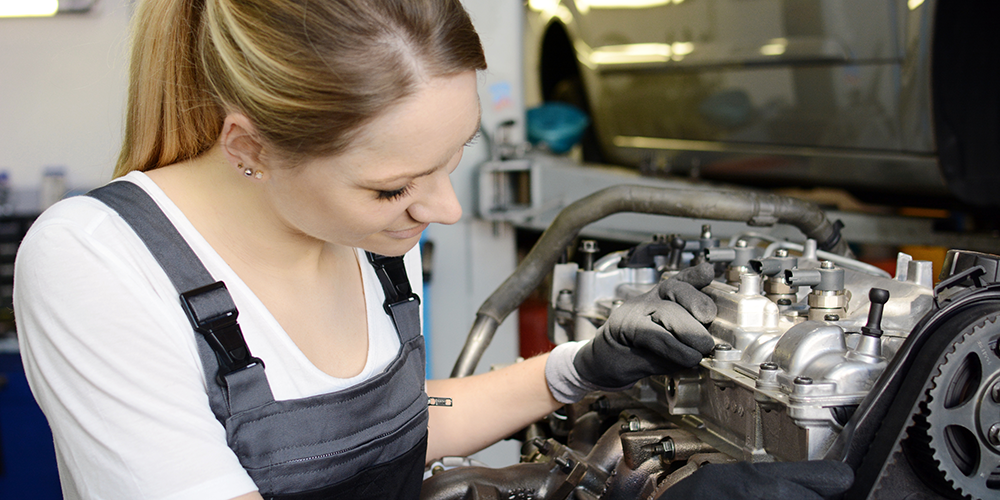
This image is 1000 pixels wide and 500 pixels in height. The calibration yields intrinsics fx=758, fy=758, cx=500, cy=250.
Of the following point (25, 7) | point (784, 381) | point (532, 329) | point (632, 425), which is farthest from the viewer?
point (532, 329)

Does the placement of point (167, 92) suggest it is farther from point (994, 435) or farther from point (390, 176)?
point (994, 435)

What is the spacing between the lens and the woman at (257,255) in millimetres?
812

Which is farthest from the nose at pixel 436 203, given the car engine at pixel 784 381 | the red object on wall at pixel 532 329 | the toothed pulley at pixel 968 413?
the red object on wall at pixel 532 329

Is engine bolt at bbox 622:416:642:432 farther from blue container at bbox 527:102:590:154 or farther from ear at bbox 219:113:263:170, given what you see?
blue container at bbox 527:102:590:154

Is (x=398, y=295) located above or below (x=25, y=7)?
below

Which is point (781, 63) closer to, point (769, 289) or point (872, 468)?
point (769, 289)

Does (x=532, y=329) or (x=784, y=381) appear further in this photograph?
(x=532, y=329)

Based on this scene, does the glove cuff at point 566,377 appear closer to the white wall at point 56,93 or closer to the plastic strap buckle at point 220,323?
the plastic strap buckle at point 220,323

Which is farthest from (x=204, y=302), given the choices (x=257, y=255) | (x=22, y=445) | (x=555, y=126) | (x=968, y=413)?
(x=555, y=126)

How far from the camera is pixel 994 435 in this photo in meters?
0.75

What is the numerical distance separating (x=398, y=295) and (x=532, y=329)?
6.00ft

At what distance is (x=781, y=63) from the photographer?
2.74 m

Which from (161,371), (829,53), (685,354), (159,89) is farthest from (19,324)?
(829,53)

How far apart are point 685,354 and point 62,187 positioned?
8.79 ft
